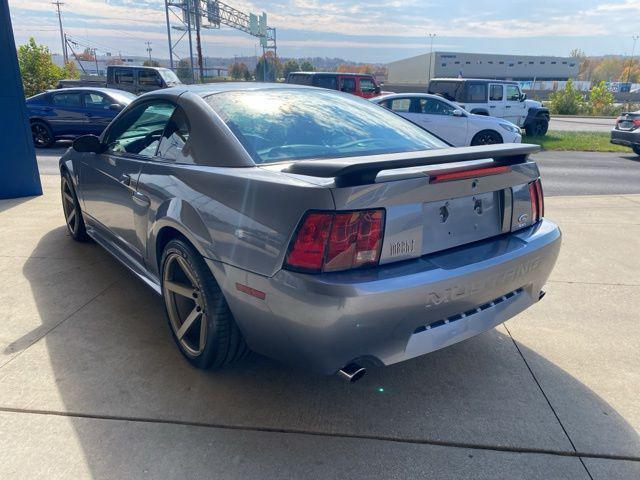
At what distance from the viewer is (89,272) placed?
14.1ft

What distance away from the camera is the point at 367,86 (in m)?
18.4

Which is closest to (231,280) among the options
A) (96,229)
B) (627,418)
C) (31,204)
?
(627,418)

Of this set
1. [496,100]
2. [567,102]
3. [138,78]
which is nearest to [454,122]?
[496,100]

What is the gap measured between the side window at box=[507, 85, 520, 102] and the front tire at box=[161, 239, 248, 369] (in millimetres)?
15858

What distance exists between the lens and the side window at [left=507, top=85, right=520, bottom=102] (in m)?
16.3

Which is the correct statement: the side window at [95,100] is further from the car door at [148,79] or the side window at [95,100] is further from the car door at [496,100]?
the car door at [496,100]

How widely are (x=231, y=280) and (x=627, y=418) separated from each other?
2082mm

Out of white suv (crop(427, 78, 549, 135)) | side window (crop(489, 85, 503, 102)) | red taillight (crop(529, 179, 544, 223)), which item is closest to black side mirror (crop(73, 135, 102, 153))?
red taillight (crop(529, 179, 544, 223))

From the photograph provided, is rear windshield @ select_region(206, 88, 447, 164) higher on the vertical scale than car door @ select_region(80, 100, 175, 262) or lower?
higher

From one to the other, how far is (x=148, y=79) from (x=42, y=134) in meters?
5.87

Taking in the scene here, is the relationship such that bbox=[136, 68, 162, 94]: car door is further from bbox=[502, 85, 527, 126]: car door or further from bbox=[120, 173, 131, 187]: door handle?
bbox=[120, 173, 131, 187]: door handle

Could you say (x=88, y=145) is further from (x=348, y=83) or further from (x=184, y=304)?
(x=348, y=83)

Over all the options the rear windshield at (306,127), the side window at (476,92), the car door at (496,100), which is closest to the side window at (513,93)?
the car door at (496,100)

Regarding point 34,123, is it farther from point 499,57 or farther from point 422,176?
point 499,57
